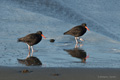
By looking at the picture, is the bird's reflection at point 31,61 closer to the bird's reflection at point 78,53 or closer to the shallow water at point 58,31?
the shallow water at point 58,31

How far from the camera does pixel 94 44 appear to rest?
12977 mm

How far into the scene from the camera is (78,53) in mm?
11141

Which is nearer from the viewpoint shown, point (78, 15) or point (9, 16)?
point (9, 16)

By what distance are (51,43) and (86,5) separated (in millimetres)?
9376

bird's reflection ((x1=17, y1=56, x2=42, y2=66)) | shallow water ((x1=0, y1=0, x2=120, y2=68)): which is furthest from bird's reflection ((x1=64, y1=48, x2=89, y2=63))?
bird's reflection ((x1=17, y1=56, x2=42, y2=66))
